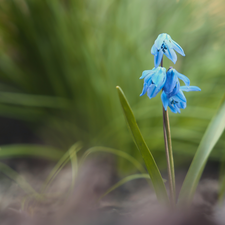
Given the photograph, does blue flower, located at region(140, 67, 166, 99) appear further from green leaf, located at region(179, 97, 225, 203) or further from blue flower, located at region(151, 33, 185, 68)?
green leaf, located at region(179, 97, 225, 203)

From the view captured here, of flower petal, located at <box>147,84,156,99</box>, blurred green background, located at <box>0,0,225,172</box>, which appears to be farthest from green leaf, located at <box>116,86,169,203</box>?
blurred green background, located at <box>0,0,225,172</box>

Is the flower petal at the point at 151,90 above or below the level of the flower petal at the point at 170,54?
below

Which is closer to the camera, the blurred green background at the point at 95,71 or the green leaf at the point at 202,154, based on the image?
the green leaf at the point at 202,154

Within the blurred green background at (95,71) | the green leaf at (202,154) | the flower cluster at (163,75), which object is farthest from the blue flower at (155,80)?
the blurred green background at (95,71)

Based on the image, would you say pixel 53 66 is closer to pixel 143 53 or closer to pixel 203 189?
pixel 143 53

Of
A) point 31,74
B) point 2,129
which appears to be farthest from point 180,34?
point 2,129

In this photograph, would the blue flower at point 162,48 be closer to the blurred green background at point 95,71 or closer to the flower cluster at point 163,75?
the flower cluster at point 163,75

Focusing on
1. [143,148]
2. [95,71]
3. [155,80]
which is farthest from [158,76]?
[95,71]
